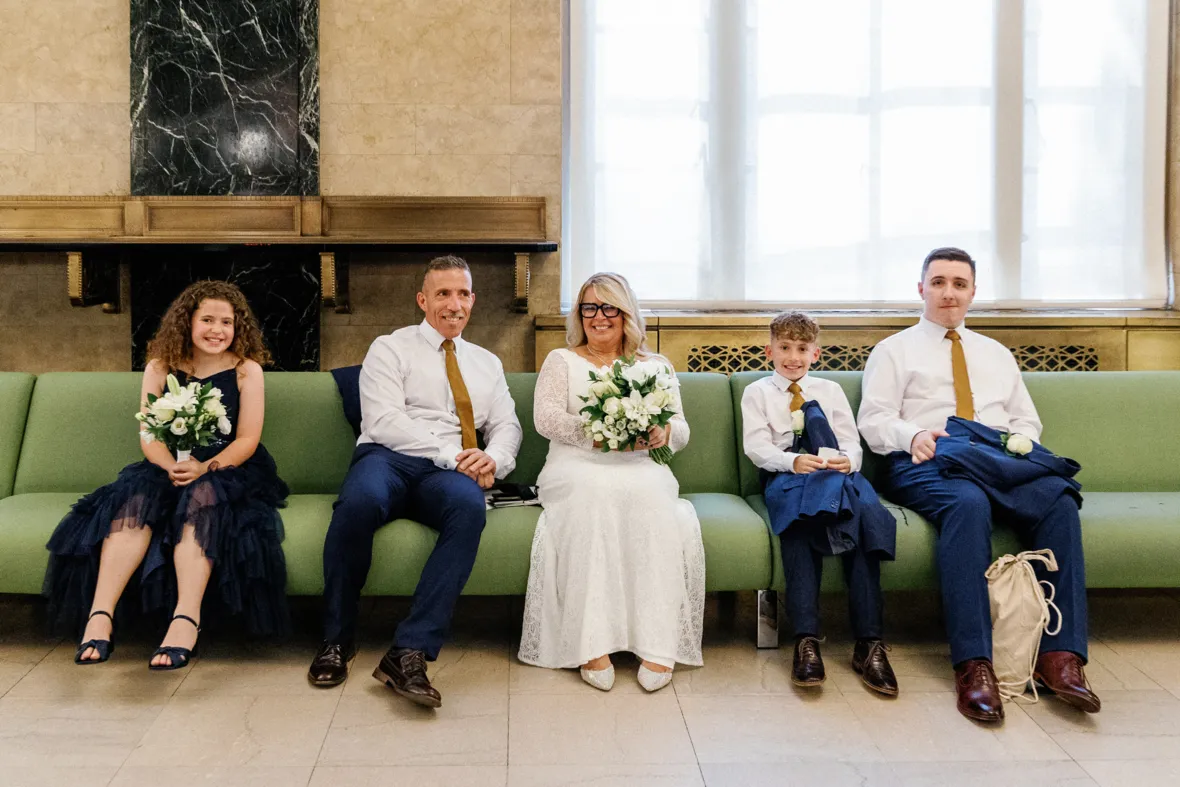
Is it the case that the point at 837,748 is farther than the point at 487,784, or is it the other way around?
the point at 837,748

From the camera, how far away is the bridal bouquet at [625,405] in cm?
305

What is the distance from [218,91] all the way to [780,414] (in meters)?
3.20

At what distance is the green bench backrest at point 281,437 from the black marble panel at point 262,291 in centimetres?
111

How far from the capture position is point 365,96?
4.84 m

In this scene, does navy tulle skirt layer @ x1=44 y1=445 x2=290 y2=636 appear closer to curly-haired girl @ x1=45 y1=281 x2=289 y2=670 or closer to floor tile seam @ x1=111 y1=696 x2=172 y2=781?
curly-haired girl @ x1=45 y1=281 x2=289 y2=670

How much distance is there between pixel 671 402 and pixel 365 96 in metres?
2.66

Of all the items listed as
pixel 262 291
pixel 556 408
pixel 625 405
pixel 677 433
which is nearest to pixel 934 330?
pixel 677 433

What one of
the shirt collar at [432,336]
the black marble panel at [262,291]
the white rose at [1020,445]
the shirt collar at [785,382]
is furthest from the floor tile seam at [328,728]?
the black marble panel at [262,291]

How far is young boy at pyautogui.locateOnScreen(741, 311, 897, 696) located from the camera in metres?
2.94

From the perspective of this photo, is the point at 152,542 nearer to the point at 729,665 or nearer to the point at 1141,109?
the point at 729,665

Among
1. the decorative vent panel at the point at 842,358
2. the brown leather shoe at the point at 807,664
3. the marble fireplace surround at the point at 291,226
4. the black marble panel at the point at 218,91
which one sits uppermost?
the black marble panel at the point at 218,91

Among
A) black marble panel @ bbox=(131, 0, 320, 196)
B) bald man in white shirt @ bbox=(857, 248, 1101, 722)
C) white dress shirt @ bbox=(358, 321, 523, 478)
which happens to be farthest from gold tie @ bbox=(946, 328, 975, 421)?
black marble panel @ bbox=(131, 0, 320, 196)

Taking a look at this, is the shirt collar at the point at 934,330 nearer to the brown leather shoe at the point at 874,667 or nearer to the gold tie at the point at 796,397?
the gold tie at the point at 796,397

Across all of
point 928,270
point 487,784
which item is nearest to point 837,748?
point 487,784
